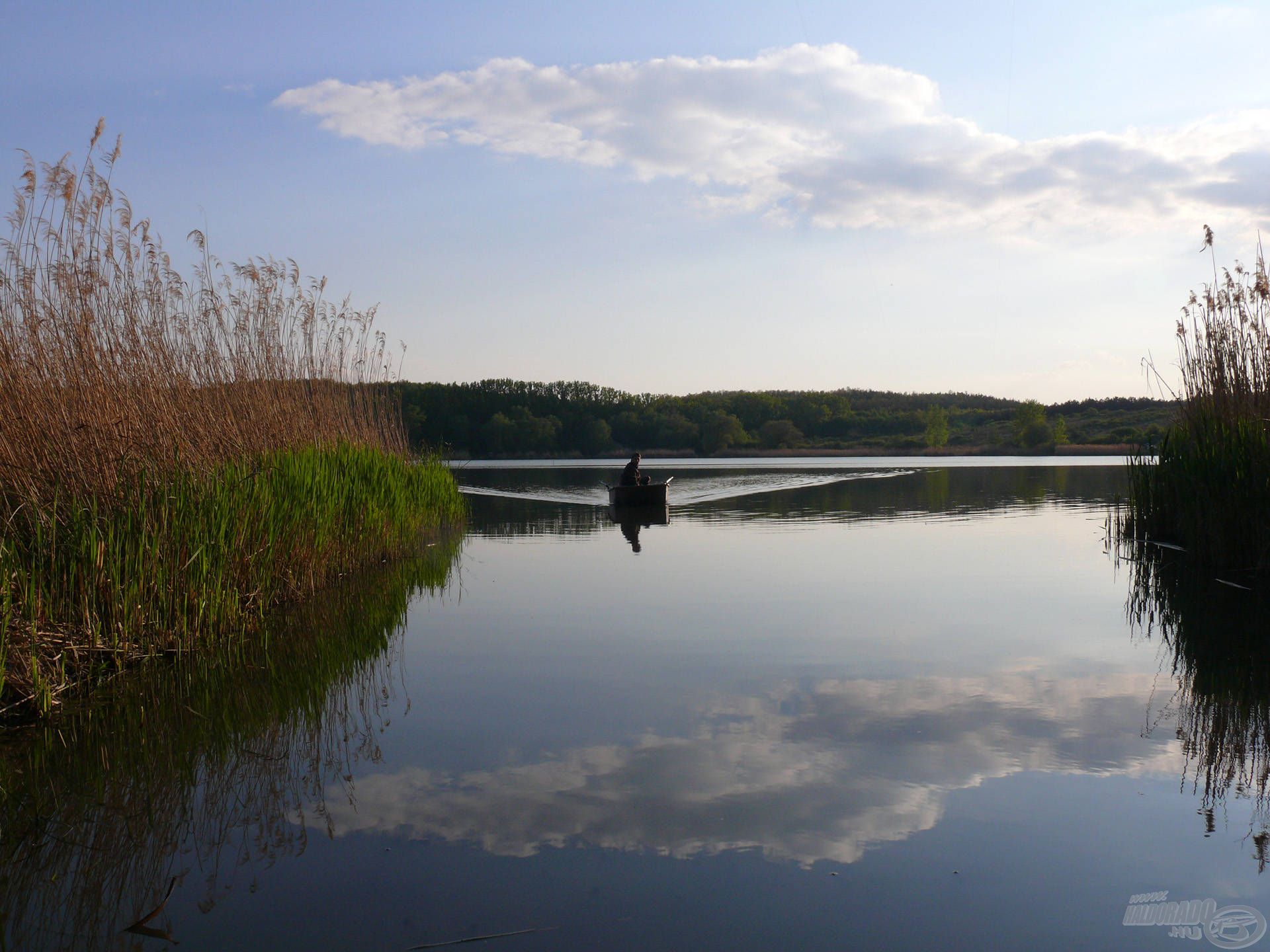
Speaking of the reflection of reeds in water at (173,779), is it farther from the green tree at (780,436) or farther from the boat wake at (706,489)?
the green tree at (780,436)

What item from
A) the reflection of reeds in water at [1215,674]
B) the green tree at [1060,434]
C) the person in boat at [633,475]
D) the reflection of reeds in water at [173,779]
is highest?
the green tree at [1060,434]

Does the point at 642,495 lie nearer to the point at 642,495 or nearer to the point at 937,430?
the point at 642,495

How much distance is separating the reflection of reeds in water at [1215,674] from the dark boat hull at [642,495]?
9462mm

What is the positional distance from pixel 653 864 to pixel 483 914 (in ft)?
1.91

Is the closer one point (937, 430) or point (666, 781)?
point (666, 781)

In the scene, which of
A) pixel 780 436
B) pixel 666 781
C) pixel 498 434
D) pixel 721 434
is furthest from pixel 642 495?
pixel 780 436

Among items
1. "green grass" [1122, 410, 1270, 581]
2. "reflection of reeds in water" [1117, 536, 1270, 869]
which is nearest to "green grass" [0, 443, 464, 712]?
"reflection of reeds in water" [1117, 536, 1270, 869]

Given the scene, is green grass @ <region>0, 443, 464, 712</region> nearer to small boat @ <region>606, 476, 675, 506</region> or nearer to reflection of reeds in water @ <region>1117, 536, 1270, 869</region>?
reflection of reeds in water @ <region>1117, 536, 1270, 869</region>

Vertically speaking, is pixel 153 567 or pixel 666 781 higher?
pixel 153 567

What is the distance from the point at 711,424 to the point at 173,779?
7076cm

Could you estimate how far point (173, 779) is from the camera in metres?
3.89

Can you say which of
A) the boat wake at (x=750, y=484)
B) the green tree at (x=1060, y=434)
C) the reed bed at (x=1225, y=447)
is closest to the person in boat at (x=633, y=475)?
the boat wake at (x=750, y=484)

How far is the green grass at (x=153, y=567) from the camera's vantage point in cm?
471

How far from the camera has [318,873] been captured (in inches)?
121
